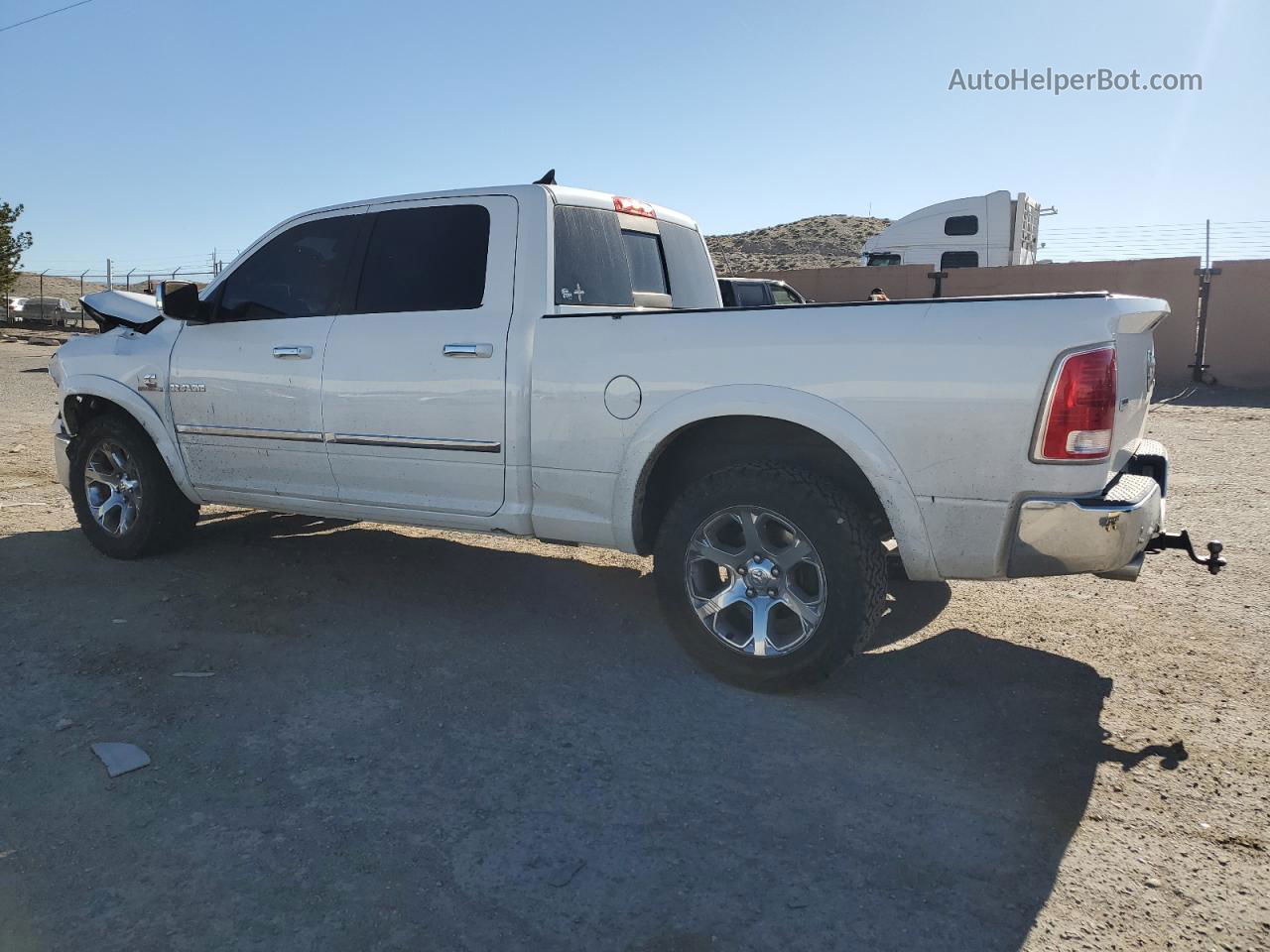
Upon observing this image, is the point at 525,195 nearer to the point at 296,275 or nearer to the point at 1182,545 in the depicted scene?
the point at 296,275

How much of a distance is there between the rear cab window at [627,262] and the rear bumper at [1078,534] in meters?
2.25

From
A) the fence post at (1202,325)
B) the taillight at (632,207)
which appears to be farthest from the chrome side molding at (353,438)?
the fence post at (1202,325)

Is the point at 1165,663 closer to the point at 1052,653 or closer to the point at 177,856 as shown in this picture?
the point at 1052,653

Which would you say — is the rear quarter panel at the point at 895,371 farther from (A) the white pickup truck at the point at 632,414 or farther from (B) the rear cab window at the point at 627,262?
(B) the rear cab window at the point at 627,262

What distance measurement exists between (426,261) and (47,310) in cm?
3091

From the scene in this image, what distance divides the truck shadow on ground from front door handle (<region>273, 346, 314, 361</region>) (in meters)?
1.20

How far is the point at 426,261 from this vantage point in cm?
462

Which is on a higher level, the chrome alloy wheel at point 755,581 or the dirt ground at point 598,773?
the chrome alloy wheel at point 755,581

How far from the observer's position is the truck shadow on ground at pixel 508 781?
2.43 meters

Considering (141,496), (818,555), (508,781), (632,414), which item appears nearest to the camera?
(508,781)

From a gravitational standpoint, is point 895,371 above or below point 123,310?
below

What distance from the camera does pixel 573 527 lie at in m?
4.19

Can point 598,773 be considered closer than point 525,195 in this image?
Yes

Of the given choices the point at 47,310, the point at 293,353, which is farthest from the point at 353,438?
the point at 47,310
